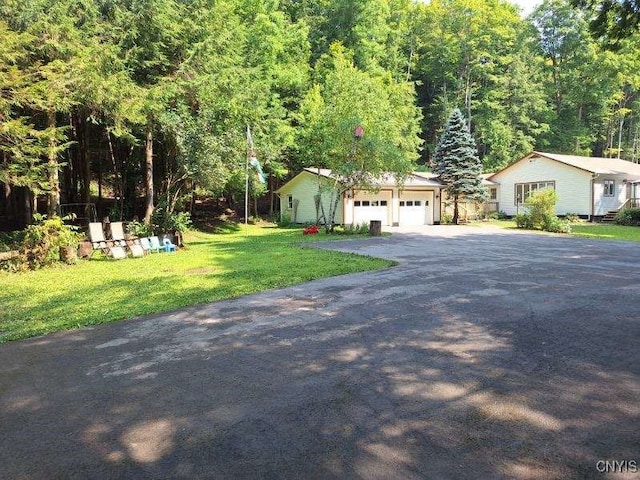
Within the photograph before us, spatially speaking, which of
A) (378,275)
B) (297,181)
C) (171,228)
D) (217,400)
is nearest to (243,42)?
(297,181)

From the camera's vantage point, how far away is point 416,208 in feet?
83.8

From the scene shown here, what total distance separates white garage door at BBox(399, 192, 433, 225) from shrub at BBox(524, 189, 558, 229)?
578cm

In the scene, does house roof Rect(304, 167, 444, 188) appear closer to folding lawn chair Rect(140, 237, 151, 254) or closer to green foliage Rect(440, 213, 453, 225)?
green foliage Rect(440, 213, 453, 225)

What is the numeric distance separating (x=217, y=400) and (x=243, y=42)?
81.8 feet

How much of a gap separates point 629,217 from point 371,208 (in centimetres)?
1409

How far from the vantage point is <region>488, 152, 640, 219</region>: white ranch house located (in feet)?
86.2

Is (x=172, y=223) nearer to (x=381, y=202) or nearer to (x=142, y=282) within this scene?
(x=142, y=282)

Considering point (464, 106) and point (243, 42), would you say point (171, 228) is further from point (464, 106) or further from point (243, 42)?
point (464, 106)

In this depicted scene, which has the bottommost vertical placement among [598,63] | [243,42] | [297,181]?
[297,181]

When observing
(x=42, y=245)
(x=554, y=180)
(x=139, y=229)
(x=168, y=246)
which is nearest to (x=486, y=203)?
(x=554, y=180)

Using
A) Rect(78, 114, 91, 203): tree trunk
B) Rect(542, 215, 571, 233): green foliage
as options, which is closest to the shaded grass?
Rect(542, 215, 571, 233): green foliage

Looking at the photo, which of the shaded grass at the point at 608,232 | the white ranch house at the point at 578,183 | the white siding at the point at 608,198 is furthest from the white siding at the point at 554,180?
the shaded grass at the point at 608,232

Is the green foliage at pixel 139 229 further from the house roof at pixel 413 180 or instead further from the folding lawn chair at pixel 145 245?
the house roof at pixel 413 180

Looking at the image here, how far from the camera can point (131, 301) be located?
23.0 ft
